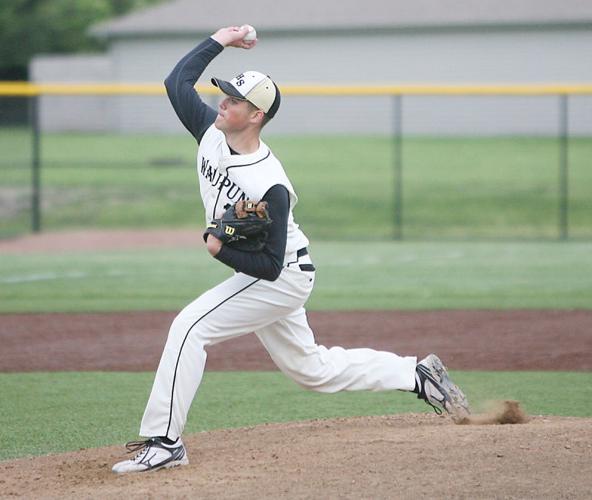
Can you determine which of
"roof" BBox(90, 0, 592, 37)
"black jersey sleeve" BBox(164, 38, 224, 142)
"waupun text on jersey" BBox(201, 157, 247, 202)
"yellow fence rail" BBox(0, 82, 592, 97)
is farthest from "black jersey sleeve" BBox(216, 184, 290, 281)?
"roof" BBox(90, 0, 592, 37)

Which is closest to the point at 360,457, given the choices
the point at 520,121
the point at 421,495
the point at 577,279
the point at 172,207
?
the point at 421,495

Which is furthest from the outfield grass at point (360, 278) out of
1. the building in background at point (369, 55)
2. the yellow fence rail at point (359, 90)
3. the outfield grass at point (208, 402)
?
the building in background at point (369, 55)

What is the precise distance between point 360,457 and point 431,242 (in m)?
12.5

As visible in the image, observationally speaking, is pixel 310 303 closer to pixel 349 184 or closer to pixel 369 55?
pixel 349 184

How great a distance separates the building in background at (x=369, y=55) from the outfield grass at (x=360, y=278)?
1165cm

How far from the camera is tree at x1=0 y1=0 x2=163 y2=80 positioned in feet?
135

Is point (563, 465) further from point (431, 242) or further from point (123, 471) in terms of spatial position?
point (431, 242)

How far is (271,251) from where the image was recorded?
18.0 ft

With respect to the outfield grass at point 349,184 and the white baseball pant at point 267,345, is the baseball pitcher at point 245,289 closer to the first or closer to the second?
the white baseball pant at point 267,345

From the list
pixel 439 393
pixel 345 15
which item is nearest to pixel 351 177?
pixel 345 15

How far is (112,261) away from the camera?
1559cm

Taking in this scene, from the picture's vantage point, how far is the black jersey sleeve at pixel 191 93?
616cm


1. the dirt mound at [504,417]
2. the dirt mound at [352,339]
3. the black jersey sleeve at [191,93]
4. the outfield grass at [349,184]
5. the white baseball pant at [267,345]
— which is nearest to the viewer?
the white baseball pant at [267,345]

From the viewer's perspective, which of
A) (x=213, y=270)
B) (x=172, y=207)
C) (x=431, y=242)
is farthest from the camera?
(x=172, y=207)
